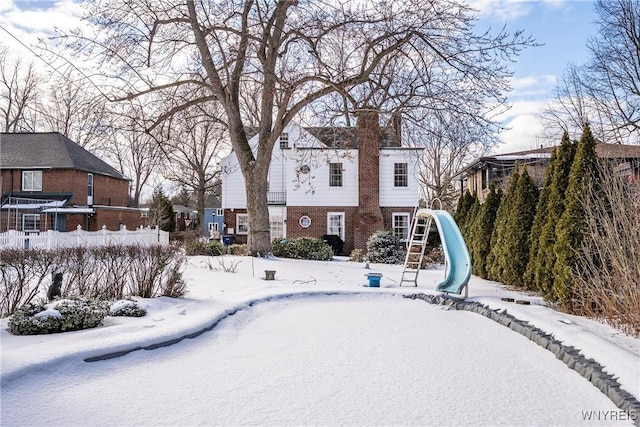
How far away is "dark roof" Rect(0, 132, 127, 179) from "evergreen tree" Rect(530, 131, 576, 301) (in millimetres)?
28319

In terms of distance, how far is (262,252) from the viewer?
16.9 metres

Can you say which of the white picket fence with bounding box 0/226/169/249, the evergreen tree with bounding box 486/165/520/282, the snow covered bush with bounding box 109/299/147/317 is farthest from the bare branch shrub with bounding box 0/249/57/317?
the evergreen tree with bounding box 486/165/520/282

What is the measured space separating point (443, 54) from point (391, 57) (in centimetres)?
168

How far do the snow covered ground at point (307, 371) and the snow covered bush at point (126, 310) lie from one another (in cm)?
23

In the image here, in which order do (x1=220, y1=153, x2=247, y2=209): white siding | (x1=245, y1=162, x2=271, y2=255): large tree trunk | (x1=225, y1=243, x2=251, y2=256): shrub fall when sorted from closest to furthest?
(x1=245, y1=162, x2=271, y2=255): large tree trunk
(x1=225, y1=243, x2=251, y2=256): shrub
(x1=220, y1=153, x2=247, y2=209): white siding

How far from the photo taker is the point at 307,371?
4.97m

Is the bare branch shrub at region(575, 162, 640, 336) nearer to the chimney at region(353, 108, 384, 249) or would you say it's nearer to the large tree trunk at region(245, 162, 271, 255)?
the large tree trunk at region(245, 162, 271, 255)

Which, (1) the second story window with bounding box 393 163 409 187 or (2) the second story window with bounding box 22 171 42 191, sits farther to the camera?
(2) the second story window with bounding box 22 171 42 191

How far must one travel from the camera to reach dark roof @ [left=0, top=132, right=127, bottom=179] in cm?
2941

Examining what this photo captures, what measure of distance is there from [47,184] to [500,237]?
91.8 feet

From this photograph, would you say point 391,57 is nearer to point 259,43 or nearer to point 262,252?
point 259,43

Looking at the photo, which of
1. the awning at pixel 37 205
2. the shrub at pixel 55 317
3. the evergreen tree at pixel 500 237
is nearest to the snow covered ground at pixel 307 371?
the shrub at pixel 55 317

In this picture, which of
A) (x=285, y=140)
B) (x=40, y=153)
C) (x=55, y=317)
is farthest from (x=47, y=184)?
(x=55, y=317)

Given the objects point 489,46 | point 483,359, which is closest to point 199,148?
point 489,46
